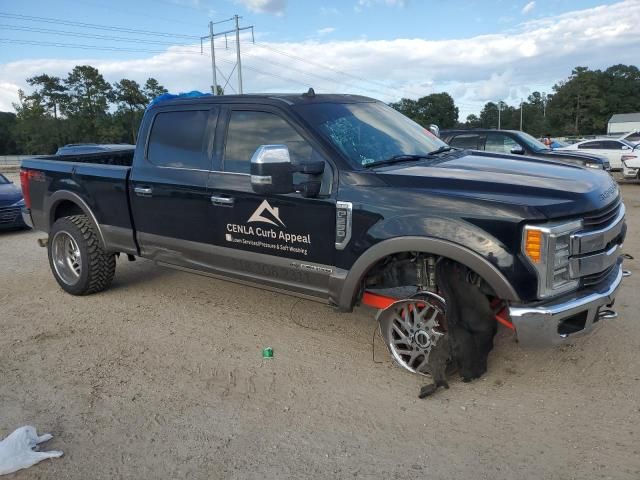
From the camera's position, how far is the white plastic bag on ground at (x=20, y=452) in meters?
2.83

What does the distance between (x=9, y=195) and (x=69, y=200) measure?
5.81 m

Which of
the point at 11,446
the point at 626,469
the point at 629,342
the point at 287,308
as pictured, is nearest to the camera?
the point at 626,469

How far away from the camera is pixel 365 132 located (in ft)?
13.6

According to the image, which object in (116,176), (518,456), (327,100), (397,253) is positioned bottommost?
(518,456)

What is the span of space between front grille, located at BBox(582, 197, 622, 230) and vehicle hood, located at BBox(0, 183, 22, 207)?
10.1m

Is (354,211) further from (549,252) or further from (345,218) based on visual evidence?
(549,252)

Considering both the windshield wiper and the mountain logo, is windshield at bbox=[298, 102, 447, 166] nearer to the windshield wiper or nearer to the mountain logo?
the windshield wiper

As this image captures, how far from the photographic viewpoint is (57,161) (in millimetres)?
5871

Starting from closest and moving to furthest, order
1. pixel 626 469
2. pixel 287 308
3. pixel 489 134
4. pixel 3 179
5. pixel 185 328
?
1. pixel 626 469
2. pixel 185 328
3. pixel 287 308
4. pixel 3 179
5. pixel 489 134

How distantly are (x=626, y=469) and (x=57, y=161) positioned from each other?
577 cm

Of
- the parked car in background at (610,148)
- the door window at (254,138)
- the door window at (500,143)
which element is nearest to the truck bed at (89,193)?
the door window at (254,138)

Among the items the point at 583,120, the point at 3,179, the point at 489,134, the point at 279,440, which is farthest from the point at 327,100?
the point at 583,120

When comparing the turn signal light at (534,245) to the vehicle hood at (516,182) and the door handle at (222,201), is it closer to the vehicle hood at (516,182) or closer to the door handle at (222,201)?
the vehicle hood at (516,182)

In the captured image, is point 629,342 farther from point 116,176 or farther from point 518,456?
point 116,176
